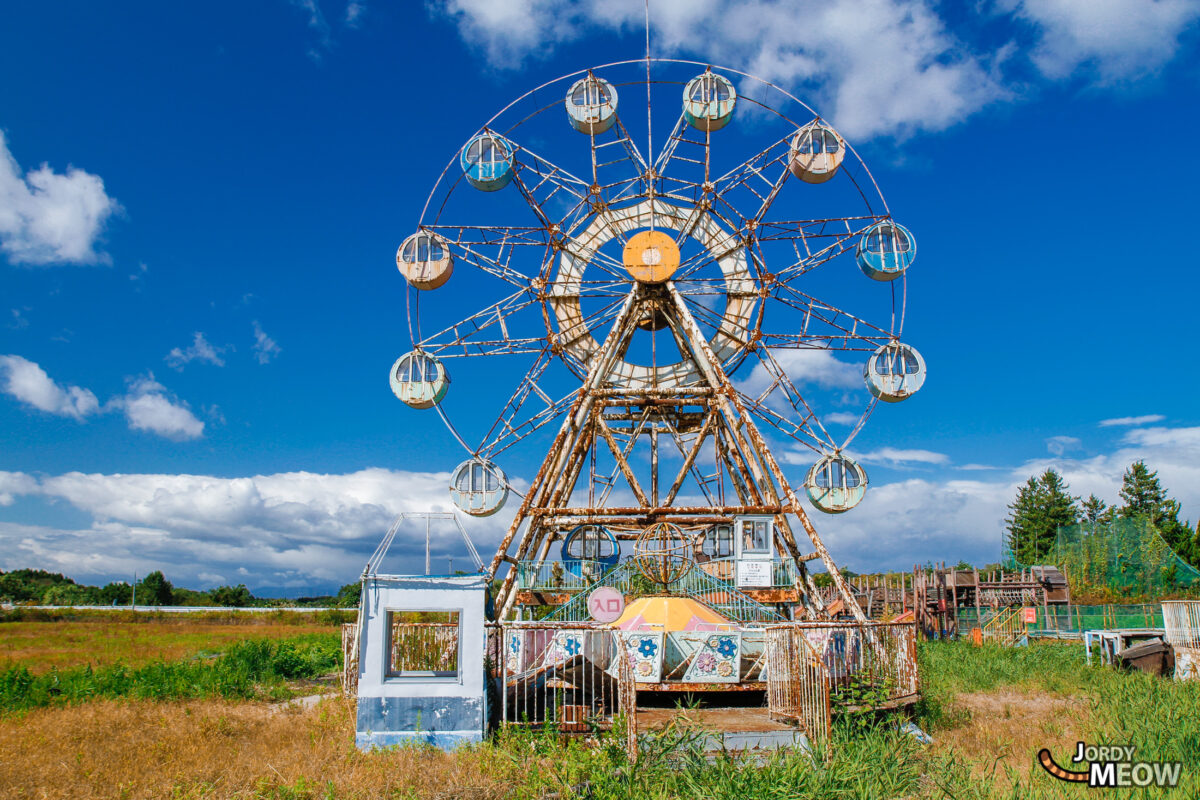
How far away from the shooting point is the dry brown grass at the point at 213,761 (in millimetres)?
10438

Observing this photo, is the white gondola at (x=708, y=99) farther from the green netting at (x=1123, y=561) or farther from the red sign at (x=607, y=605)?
the green netting at (x=1123, y=561)

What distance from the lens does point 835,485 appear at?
21547 millimetres

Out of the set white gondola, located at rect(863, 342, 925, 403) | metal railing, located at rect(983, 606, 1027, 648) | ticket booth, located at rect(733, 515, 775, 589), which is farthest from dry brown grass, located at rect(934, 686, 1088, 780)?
metal railing, located at rect(983, 606, 1027, 648)

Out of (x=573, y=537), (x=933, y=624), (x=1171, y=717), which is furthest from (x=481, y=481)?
(x=933, y=624)

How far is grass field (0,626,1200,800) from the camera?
10.1 metres

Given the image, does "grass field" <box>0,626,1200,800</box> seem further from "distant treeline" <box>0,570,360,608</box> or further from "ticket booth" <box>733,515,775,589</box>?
"distant treeline" <box>0,570,360,608</box>

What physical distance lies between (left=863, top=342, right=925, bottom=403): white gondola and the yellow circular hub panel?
21.1 feet

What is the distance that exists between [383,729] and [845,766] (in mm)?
7442

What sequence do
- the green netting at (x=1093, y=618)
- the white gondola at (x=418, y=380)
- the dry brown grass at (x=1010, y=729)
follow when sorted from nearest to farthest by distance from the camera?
the dry brown grass at (x=1010, y=729), the white gondola at (x=418, y=380), the green netting at (x=1093, y=618)

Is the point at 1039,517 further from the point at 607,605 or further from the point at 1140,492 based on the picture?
the point at 607,605

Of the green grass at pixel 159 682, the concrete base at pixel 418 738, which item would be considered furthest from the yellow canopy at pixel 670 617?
the green grass at pixel 159 682

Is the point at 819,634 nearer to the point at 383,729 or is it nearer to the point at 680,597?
the point at 680,597

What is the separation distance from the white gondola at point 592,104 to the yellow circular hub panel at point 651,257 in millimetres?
3757

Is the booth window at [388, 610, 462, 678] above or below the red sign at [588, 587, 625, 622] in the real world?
below
